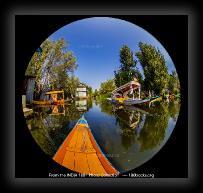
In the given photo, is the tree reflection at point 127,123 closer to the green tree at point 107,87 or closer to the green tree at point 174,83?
the green tree at point 107,87

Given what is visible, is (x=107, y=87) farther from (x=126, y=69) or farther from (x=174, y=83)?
(x=174, y=83)

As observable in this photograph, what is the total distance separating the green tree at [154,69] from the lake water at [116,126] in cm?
17

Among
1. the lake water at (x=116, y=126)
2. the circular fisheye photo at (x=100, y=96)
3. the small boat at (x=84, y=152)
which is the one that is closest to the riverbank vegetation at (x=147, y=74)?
the circular fisheye photo at (x=100, y=96)

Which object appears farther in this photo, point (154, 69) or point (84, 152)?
point (154, 69)

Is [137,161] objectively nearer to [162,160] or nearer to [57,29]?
[162,160]

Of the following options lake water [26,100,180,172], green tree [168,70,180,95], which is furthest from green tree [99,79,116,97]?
green tree [168,70,180,95]

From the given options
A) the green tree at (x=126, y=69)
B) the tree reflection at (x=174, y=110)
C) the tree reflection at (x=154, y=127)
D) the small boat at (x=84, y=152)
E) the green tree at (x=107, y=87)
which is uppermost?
the green tree at (x=126, y=69)

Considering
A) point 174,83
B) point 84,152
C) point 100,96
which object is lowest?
point 84,152

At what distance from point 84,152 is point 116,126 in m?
0.39

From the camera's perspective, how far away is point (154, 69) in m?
6.48

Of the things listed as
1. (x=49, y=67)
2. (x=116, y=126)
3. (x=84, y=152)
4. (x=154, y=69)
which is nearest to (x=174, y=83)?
(x=154, y=69)

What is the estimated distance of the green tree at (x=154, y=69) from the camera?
21.1ft

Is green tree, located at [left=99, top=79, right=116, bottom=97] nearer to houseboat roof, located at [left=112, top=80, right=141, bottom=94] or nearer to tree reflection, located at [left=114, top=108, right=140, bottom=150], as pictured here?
houseboat roof, located at [left=112, top=80, right=141, bottom=94]
